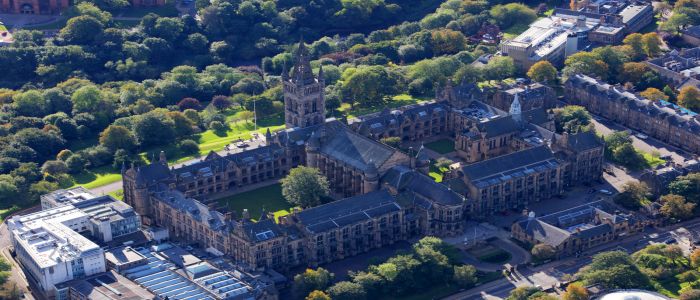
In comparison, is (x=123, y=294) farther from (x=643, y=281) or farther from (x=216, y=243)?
(x=643, y=281)

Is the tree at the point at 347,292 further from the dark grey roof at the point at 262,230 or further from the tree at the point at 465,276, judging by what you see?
the tree at the point at 465,276

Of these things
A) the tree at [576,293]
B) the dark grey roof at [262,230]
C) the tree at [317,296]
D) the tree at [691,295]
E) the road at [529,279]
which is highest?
the dark grey roof at [262,230]

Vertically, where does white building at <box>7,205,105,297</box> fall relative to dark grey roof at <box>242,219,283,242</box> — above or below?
below

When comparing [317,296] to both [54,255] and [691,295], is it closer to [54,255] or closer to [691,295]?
[54,255]

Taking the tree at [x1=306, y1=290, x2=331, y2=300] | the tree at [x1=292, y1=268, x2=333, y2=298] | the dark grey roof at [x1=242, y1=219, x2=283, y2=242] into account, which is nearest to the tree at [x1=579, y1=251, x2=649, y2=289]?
the tree at [x1=292, y1=268, x2=333, y2=298]

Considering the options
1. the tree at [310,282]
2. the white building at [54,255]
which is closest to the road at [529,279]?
the tree at [310,282]

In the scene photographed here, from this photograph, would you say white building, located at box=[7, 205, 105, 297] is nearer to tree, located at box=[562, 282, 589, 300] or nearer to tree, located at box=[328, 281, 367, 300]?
tree, located at box=[328, 281, 367, 300]
